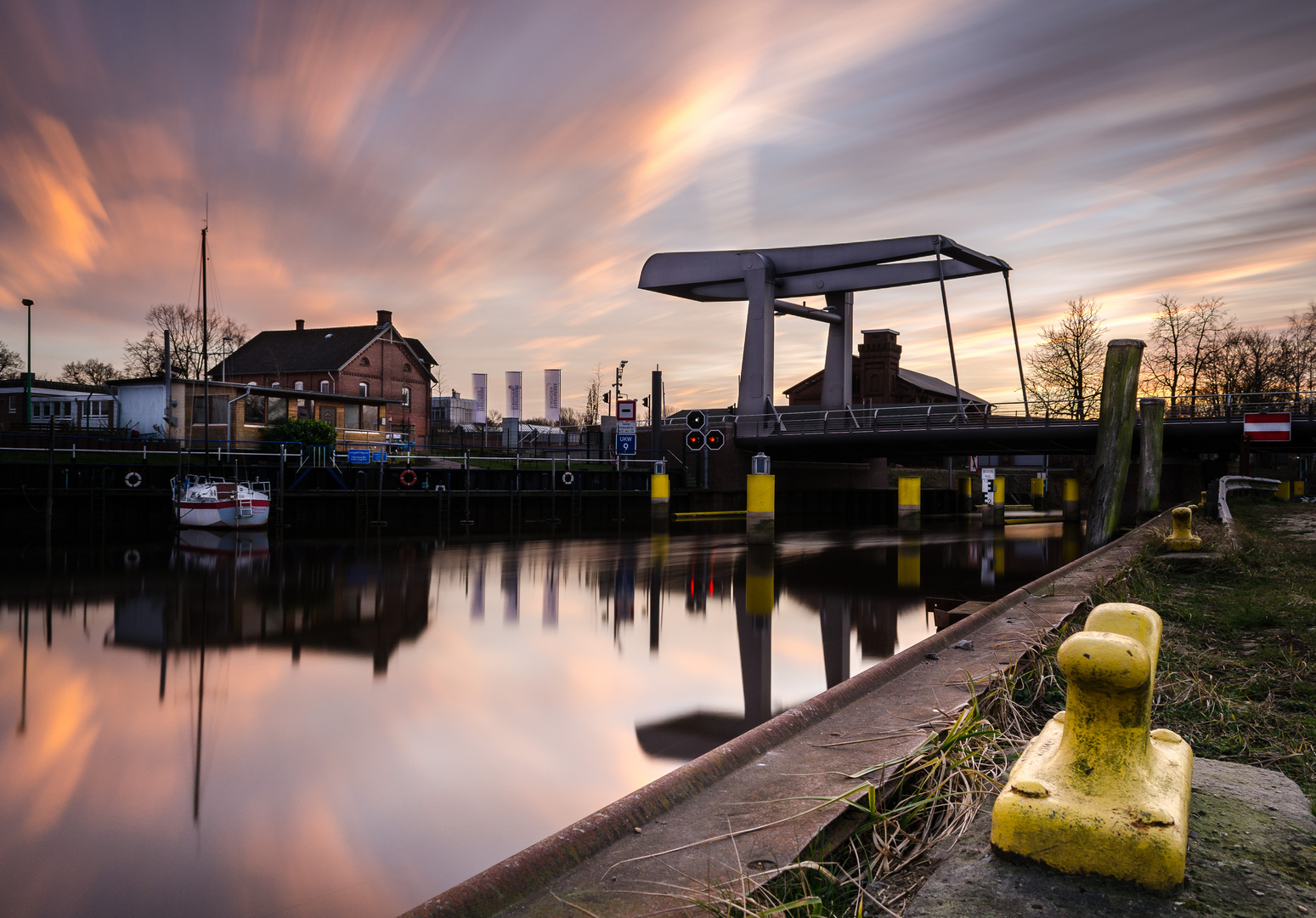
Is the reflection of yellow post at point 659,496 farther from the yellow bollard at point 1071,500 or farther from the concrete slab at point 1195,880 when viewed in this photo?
the concrete slab at point 1195,880

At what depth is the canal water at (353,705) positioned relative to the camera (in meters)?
3.99

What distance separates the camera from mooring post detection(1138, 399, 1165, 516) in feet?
63.1

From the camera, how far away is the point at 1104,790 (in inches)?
66.8

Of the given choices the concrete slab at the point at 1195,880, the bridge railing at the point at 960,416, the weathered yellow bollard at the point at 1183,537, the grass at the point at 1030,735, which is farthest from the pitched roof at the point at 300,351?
the concrete slab at the point at 1195,880

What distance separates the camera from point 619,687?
7.70 m

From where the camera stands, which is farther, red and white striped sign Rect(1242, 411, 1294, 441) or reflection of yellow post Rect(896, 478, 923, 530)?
reflection of yellow post Rect(896, 478, 923, 530)

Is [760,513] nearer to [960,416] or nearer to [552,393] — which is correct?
[960,416]

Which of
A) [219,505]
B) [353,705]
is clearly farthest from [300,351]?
[353,705]

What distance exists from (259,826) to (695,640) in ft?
20.0

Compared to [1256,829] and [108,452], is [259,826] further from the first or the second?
[108,452]

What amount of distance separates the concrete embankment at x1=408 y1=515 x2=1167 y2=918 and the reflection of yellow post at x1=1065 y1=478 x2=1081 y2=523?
33.6m

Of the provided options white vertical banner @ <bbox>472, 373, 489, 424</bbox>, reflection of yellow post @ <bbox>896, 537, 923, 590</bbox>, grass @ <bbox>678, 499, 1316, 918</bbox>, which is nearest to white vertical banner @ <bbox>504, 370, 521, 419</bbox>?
white vertical banner @ <bbox>472, 373, 489, 424</bbox>

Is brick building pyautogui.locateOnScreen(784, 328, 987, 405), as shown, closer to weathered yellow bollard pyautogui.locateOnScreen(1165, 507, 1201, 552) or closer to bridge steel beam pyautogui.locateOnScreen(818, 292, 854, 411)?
bridge steel beam pyautogui.locateOnScreen(818, 292, 854, 411)

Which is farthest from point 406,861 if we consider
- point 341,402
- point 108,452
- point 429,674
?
point 341,402
